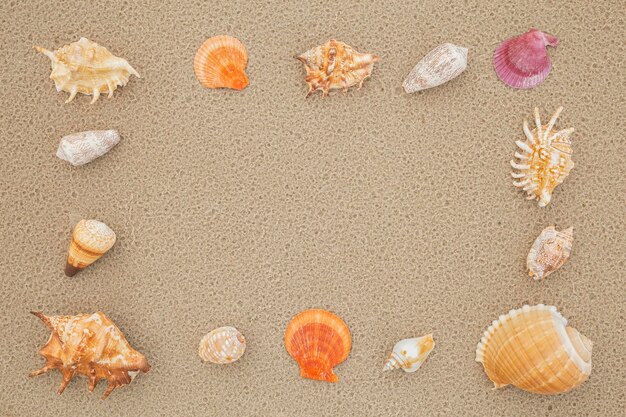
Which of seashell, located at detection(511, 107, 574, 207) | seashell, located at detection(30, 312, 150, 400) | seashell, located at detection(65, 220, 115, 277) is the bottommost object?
seashell, located at detection(30, 312, 150, 400)

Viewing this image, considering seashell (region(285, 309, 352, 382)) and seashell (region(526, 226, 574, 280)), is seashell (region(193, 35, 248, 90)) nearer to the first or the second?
seashell (region(285, 309, 352, 382))

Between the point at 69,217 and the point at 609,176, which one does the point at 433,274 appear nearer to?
the point at 609,176

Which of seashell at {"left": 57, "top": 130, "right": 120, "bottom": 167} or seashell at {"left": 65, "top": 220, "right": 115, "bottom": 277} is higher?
seashell at {"left": 57, "top": 130, "right": 120, "bottom": 167}

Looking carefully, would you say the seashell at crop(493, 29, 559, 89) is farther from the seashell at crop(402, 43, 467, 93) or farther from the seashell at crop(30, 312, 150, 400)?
the seashell at crop(30, 312, 150, 400)

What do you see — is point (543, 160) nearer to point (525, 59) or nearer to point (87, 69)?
point (525, 59)

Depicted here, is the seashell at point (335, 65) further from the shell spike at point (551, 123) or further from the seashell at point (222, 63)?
the shell spike at point (551, 123)

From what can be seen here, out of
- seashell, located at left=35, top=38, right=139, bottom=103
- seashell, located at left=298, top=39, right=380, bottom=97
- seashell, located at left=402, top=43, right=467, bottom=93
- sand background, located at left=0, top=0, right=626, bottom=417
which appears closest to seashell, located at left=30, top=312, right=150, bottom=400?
sand background, located at left=0, top=0, right=626, bottom=417

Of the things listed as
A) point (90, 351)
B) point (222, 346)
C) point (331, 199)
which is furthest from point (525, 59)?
point (90, 351)
